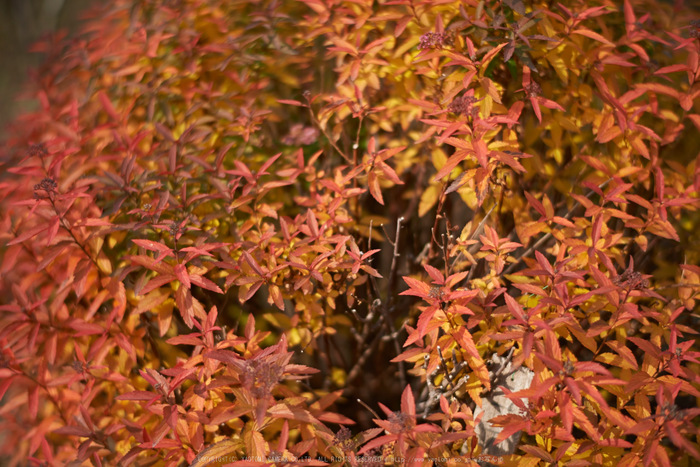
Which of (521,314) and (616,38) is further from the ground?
(616,38)

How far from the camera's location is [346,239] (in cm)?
159

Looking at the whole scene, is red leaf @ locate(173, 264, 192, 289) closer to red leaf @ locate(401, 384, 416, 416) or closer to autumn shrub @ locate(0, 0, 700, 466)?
autumn shrub @ locate(0, 0, 700, 466)

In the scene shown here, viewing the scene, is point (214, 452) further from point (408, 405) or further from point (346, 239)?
point (346, 239)

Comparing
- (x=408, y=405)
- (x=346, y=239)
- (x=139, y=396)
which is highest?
(x=346, y=239)

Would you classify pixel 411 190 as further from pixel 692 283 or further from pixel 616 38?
pixel 692 283

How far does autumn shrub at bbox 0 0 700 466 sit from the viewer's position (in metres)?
1.40

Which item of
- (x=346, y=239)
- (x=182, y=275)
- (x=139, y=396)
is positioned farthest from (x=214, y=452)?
(x=346, y=239)

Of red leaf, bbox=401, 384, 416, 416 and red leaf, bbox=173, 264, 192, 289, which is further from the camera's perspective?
red leaf, bbox=173, 264, 192, 289

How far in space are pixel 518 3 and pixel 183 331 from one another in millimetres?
1701

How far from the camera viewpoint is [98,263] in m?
1.71

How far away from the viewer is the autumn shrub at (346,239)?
140 centimetres

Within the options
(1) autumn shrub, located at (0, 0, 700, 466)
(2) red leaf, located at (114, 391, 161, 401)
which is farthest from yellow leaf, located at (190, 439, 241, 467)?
(2) red leaf, located at (114, 391, 161, 401)

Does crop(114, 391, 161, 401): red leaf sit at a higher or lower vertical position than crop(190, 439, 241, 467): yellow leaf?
higher

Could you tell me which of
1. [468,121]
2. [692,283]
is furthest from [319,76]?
[692,283]
